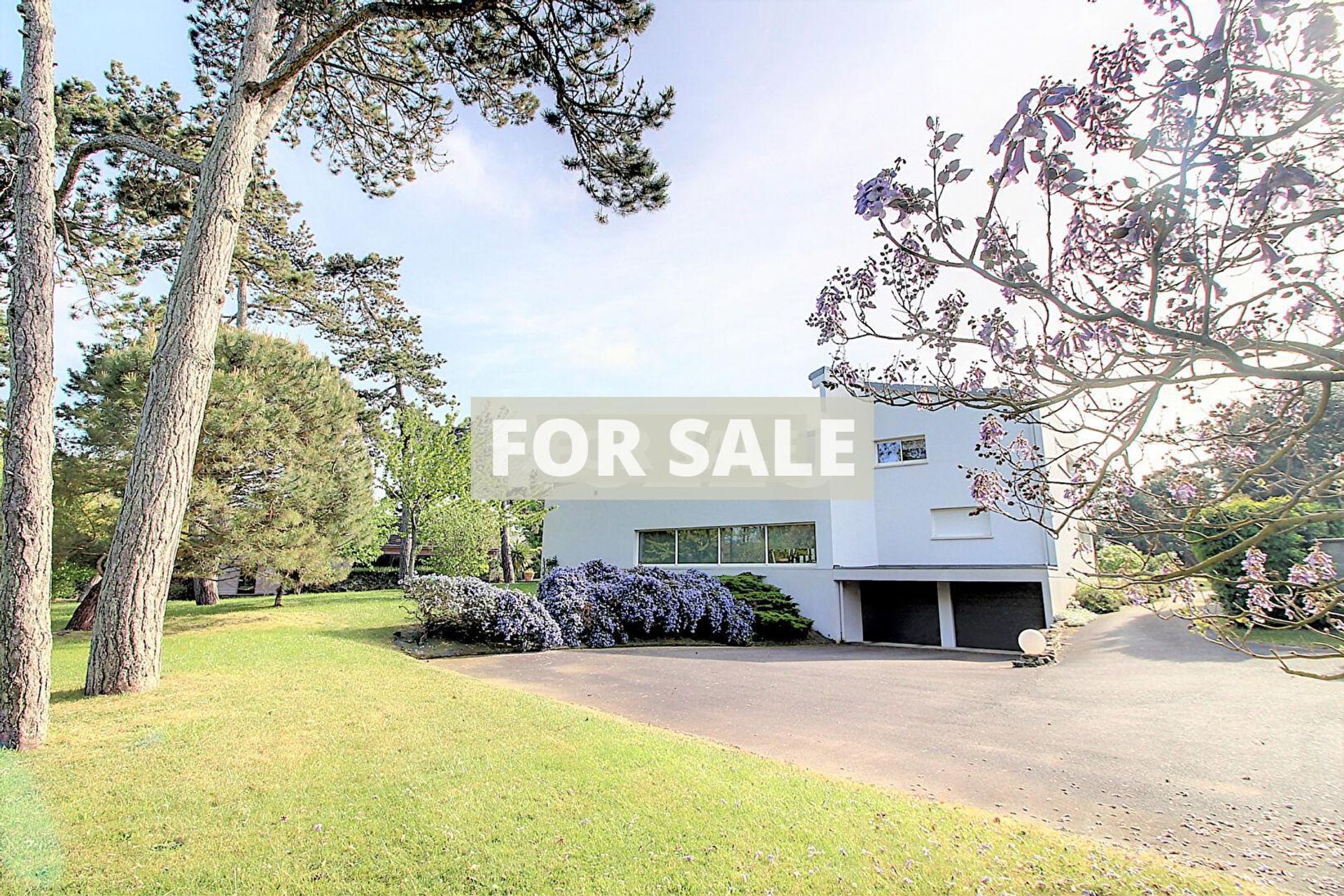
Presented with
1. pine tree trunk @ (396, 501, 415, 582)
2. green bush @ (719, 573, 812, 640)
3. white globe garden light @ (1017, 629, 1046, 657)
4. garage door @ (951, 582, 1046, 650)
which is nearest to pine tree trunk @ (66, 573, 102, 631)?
pine tree trunk @ (396, 501, 415, 582)

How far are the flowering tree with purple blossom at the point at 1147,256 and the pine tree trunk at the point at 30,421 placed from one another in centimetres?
685

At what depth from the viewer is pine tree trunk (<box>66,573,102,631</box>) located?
45.6 feet

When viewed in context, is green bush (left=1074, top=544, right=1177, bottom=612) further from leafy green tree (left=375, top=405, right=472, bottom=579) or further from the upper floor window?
leafy green tree (left=375, top=405, right=472, bottom=579)

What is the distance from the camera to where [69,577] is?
17.2 metres

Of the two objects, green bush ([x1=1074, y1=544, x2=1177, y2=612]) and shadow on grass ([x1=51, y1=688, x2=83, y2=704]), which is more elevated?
green bush ([x1=1074, y1=544, x2=1177, y2=612])

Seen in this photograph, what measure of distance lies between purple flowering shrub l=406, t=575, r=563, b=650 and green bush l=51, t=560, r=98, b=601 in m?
7.10

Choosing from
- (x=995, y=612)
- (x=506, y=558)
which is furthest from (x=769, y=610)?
(x=506, y=558)

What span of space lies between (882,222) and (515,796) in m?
4.38

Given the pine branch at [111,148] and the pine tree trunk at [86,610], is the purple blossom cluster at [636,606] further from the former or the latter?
the pine branch at [111,148]

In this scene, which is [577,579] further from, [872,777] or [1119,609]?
[1119,609]

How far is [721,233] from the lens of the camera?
8055mm

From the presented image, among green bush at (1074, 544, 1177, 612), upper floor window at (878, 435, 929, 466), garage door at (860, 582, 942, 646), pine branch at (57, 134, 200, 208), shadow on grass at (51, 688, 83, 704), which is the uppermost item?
pine branch at (57, 134, 200, 208)

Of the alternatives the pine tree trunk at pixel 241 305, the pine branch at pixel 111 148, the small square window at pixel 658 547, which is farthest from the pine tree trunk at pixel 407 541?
the pine branch at pixel 111 148

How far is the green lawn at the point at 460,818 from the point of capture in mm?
3480
